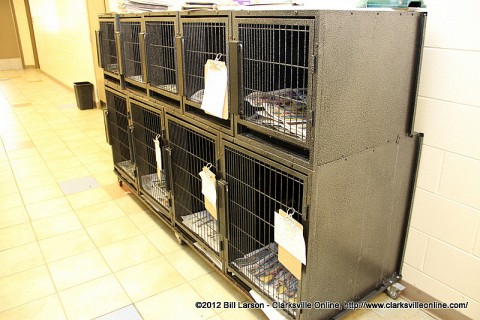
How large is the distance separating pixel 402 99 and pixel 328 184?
1.82ft

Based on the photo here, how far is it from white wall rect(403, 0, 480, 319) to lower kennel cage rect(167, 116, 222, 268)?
1084 mm

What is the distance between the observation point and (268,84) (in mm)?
1600

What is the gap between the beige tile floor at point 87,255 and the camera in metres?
1.94

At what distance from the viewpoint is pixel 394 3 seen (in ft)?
5.21

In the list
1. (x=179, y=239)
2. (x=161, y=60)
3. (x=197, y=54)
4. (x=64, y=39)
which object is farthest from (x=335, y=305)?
(x=64, y=39)

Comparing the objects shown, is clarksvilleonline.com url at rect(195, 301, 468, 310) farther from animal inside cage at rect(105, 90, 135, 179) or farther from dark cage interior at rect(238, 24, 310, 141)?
Answer: animal inside cage at rect(105, 90, 135, 179)

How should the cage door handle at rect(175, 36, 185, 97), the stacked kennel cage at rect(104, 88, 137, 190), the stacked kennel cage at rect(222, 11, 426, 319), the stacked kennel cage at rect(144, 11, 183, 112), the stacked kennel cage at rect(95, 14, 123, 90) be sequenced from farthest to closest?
the stacked kennel cage at rect(104, 88, 137, 190) → the stacked kennel cage at rect(95, 14, 123, 90) → the stacked kennel cage at rect(144, 11, 183, 112) → the cage door handle at rect(175, 36, 185, 97) → the stacked kennel cage at rect(222, 11, 426, 319)

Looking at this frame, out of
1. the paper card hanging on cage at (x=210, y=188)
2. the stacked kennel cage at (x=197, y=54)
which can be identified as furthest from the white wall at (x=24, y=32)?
the paper card hanging on cage at (x=210, y=188)

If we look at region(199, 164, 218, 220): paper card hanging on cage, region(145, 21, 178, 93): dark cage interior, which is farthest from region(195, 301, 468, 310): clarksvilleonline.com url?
region(145, 21, 178, 93): dark cage interior

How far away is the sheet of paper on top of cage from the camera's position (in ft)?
4.71

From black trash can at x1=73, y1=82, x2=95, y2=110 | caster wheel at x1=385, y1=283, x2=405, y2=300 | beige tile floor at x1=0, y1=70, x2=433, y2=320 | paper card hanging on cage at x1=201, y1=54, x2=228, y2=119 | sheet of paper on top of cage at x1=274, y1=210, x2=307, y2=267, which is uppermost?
paper card hanging on cage at x1=201, y1=54, x2=228, y2=119

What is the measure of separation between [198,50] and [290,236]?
1.05m

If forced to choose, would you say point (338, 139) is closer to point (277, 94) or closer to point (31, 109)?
point (277, 94)

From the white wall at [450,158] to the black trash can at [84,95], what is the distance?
541cm
